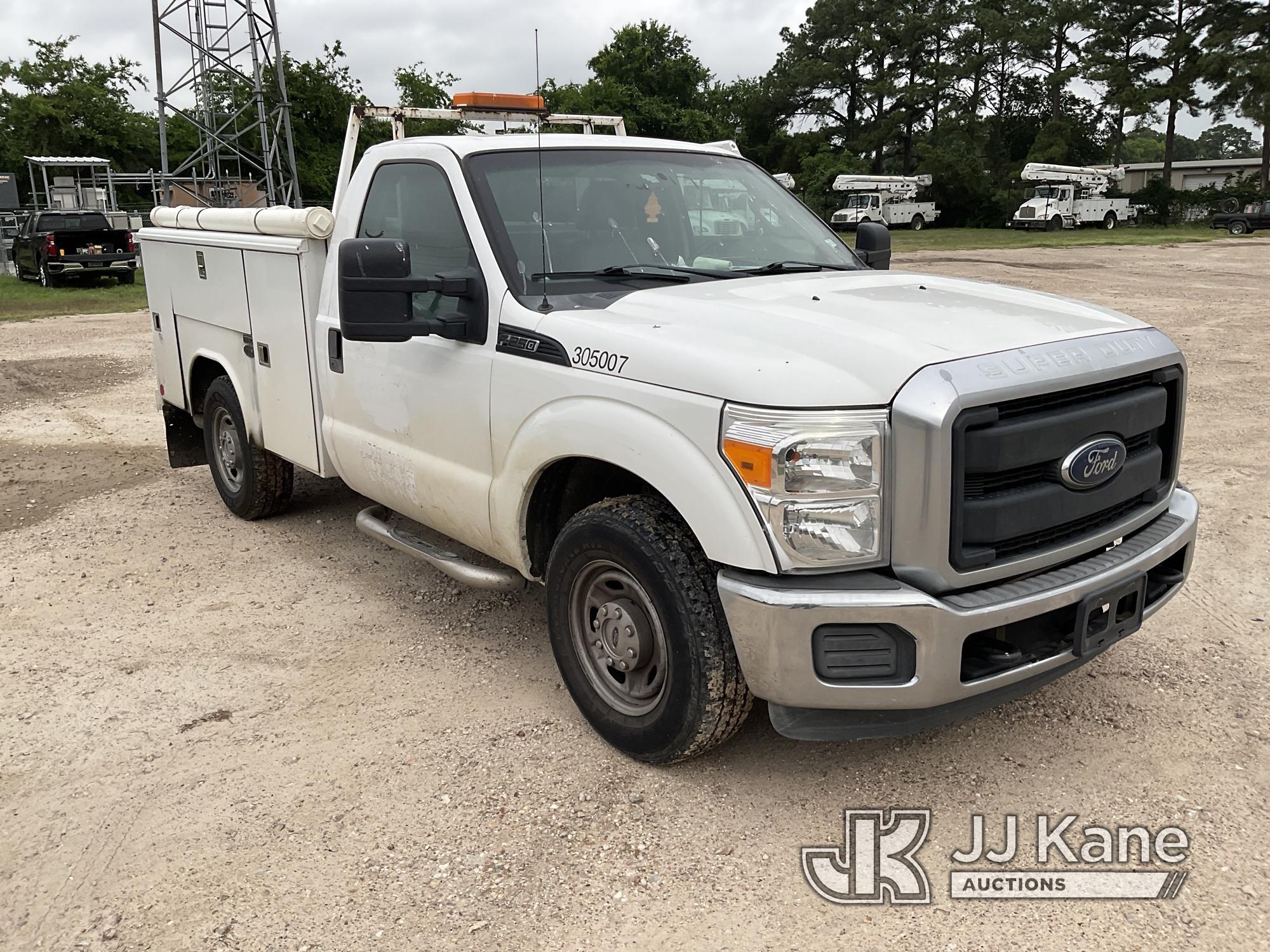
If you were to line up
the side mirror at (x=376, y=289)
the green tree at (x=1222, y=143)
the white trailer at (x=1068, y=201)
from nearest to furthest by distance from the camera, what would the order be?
the side mirror at (x=376, y=289) < the white trailer at (x=1068, y=201) < the green tree at (x=1222, y=143)

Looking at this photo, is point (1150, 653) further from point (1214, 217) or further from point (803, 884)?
point (1214, 217)

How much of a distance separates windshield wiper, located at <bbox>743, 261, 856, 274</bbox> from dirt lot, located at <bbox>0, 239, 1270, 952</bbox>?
178cm

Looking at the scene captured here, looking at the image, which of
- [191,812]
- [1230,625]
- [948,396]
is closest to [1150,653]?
[1230,625]

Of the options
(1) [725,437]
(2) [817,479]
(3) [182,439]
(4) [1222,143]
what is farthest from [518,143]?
(4) [1222,143]

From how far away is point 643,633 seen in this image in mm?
3408

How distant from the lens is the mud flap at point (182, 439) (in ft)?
Answer: 22.6

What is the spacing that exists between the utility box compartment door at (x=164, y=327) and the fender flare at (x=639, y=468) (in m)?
3.45

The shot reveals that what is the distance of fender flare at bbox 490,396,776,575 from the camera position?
2945mm

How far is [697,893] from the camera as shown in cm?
294

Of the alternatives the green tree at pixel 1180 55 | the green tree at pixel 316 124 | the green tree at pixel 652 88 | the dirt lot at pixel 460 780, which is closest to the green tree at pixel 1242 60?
the green tree at pixel 1180 55

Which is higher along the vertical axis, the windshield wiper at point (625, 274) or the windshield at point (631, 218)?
the windshield at point (631, 218)

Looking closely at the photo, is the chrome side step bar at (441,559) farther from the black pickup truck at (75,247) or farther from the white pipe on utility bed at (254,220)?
the black pickup truck at (75,247)

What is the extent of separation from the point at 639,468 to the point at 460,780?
1.20 metres

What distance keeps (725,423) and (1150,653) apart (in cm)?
243
